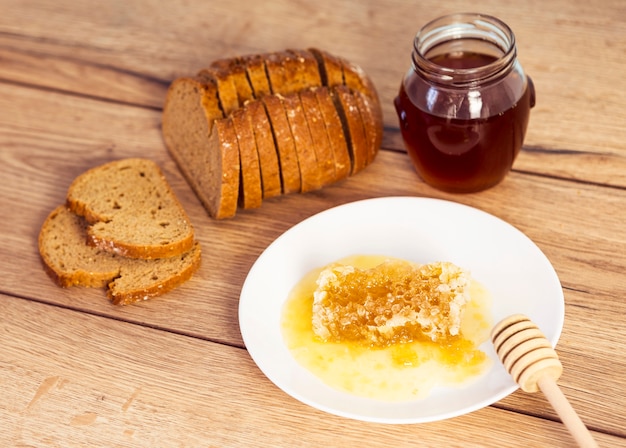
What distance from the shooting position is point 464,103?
2340 millimetres

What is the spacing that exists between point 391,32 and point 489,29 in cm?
90

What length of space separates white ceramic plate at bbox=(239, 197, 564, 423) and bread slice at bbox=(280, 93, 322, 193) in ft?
0.58

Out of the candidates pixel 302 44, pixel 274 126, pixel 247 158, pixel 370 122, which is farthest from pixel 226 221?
pixel 302 44

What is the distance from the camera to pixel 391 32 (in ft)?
11.0

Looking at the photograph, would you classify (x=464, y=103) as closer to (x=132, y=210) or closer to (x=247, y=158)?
(x=247, y=158)

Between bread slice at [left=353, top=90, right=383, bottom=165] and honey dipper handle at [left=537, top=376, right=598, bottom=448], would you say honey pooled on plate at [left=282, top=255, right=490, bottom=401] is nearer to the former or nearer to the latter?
honey dipper handle at [left=537, top=376, right=598, bottom=448]

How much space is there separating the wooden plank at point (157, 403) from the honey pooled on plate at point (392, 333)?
0.35ft

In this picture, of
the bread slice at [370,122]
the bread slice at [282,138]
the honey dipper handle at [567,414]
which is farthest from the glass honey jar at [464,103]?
the honey dipper handle at [567,414]

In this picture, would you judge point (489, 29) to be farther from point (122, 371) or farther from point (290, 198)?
point (122, 371)

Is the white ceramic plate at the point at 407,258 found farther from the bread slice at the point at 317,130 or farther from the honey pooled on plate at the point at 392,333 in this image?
the bread slice at the point at 317,130

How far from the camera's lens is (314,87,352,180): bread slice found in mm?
2549

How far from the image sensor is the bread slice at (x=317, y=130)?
253 centimetres

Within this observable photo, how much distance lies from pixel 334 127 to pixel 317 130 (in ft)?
0.19

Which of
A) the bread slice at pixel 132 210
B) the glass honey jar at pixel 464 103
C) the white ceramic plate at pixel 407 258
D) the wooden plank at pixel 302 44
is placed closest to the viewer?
the white ceramic plate at pixel 407 258
